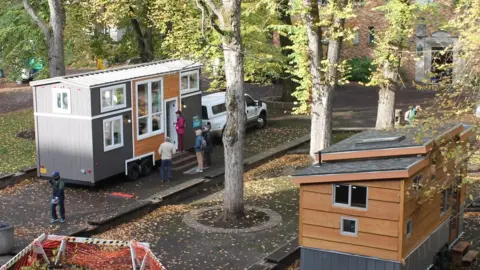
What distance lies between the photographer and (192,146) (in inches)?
1065

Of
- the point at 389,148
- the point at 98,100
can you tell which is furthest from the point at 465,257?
the point at 98,100

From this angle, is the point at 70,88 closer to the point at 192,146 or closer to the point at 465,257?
the point at 192,146

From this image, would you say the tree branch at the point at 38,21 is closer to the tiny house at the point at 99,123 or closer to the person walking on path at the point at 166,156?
the tiny house at the point at 99,123

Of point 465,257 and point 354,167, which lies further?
point 465,257

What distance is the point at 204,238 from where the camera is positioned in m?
18.2

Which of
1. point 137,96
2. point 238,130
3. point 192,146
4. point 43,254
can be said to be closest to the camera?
point 43,254

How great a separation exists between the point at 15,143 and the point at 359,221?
18.9 meters

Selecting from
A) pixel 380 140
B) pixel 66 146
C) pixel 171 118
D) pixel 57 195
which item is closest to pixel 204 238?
pixel 57 195

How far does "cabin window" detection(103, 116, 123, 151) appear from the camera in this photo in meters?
22.3

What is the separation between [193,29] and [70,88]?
8558 mm

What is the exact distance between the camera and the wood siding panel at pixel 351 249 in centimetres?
1387

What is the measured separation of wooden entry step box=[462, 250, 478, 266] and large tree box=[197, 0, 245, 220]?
6.10m

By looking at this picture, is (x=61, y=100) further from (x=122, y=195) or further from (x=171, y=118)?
(x=171, y=118)

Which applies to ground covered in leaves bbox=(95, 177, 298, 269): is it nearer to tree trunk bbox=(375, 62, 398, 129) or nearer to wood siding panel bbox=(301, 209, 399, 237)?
wood siding panel bbox=(301, 209, 399, 237)
